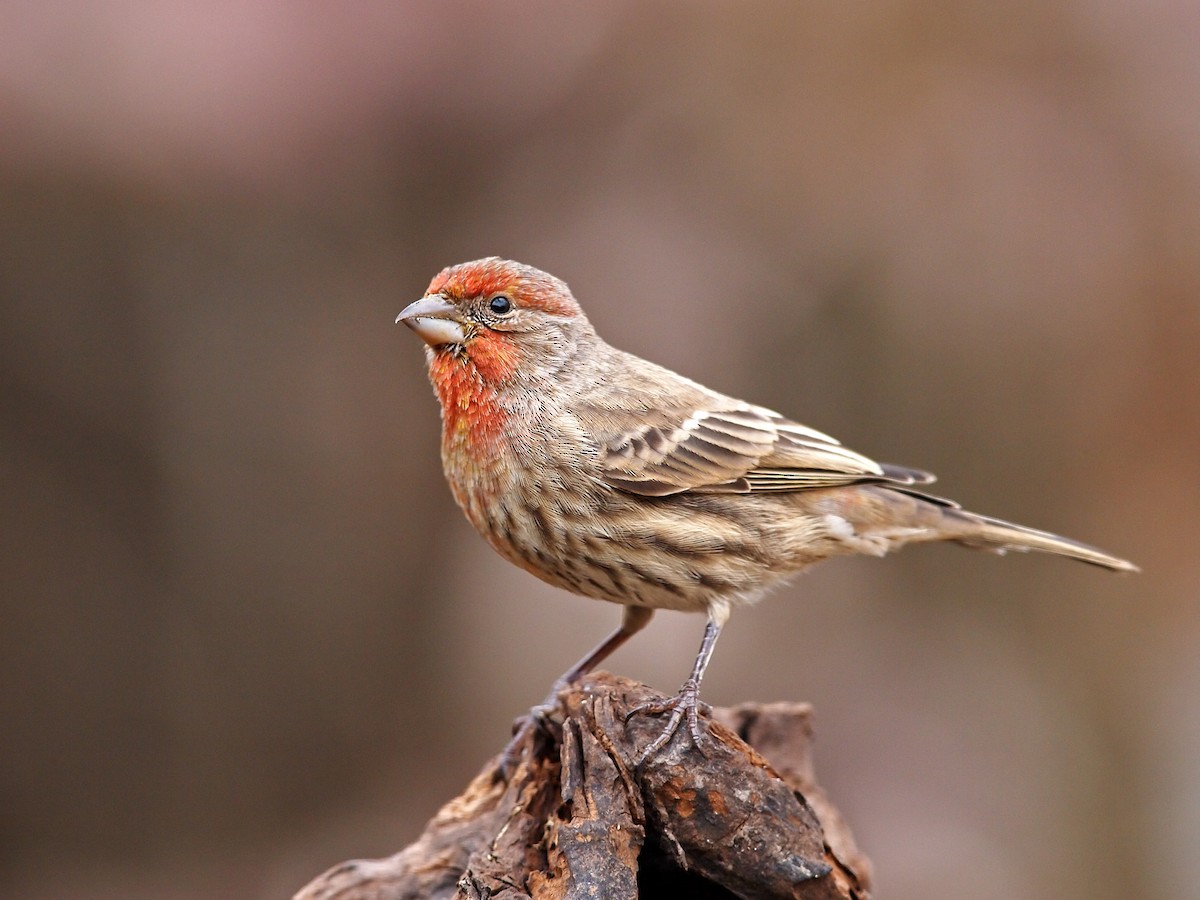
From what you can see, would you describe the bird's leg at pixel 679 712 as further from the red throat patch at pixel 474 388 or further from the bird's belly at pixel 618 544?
the red throat patch at pixel 474 388

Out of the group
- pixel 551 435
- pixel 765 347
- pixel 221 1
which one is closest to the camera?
pixel 551 435

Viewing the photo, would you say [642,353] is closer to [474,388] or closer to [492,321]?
[492,321]

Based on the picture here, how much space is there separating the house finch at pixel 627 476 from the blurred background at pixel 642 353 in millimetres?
3494

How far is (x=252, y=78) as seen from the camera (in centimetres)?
903

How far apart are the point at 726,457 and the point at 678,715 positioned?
1.42 metres

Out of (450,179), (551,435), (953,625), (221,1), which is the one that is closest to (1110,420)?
(953,625)

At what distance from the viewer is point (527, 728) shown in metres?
5.01

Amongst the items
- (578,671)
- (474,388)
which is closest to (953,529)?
(578,671)

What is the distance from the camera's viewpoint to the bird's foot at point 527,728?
4.71m

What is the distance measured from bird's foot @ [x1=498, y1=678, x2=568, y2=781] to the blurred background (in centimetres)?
362

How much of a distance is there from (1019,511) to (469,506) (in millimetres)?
6092

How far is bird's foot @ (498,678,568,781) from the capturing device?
471 centimetres

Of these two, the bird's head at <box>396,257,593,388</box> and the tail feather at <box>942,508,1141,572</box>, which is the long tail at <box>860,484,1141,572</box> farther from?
the bird's head at <box>396,257,593,388</box>

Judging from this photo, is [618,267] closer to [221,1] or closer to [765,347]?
[765,347]
